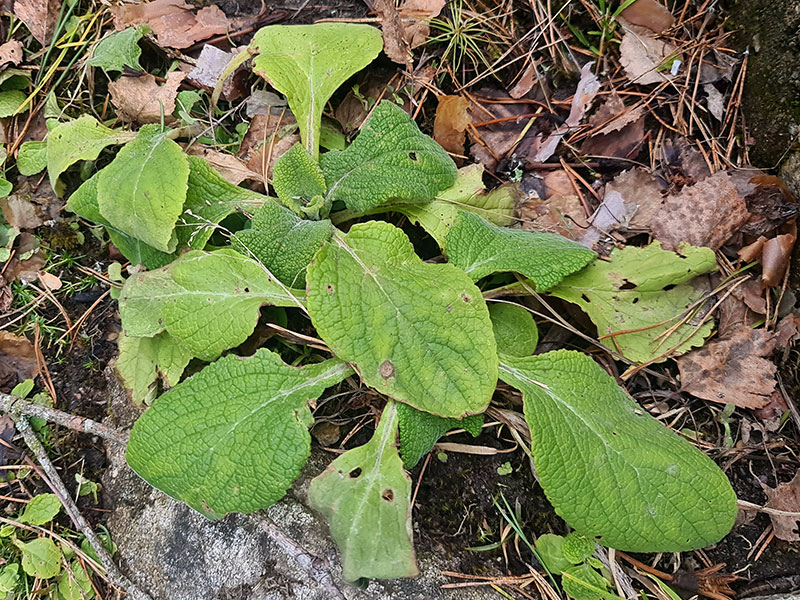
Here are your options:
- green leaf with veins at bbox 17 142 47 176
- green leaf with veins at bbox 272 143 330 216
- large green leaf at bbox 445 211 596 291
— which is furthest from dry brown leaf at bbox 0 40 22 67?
large green leaf at bbox 445 211 596 291

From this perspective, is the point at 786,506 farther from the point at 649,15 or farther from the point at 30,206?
the point at 30,206

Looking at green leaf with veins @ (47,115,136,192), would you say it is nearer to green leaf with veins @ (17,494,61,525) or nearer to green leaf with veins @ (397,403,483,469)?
green leaf with veins @ (17,494,61,525)

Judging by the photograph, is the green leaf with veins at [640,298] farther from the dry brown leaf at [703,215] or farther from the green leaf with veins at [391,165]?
the green leaf with veins at [391,165]

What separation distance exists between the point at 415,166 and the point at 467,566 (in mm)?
1444

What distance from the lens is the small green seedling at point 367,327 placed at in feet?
5.76

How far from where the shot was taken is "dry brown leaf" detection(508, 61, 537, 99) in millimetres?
2471

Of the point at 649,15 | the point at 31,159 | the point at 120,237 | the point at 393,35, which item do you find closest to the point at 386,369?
the point at 120,237

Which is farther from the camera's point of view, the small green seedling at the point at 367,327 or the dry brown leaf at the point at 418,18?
the dry brown leaf at the point at 418,18

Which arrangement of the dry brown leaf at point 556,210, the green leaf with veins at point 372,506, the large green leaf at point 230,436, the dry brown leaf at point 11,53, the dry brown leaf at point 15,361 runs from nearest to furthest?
the green leaf with veins at point 372,506, the large green leaf at point 230,436, the dry brown leaf at point 556,210, the dry brown leaf at point 15,361, the dry brown leaf at point 11,53

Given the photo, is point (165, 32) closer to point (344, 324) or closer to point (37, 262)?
point (37, 262)

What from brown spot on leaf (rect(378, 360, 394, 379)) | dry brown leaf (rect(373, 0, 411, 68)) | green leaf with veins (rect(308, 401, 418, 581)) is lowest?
green leaf with veins (rect(308, 401, 418, 581))

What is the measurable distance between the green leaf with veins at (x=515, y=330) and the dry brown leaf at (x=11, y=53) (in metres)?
2.61

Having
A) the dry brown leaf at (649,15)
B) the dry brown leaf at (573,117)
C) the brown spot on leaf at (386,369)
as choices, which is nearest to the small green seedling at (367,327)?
the brown spot on leaf at (386,369)

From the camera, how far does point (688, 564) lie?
196 cm
